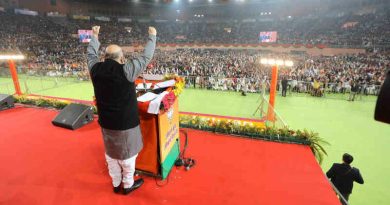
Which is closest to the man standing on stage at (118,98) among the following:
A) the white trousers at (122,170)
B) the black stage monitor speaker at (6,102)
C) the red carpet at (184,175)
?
Answer: the white trousers at (122,170)

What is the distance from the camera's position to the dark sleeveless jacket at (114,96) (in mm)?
2709

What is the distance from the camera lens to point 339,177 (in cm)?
380

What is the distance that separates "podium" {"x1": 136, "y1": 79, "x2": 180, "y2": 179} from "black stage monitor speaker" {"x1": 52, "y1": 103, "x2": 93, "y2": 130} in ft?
9.89

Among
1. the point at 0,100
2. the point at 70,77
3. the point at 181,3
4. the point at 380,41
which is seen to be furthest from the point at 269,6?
the point at 0,100

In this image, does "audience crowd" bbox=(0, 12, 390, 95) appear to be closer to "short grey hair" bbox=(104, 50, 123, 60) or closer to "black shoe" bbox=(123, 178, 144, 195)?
"black shoe" bbox=(123, 178, 144, 195)

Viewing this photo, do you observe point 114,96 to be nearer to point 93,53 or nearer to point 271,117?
point 93,53

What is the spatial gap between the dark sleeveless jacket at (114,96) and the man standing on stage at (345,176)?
351 centimetres

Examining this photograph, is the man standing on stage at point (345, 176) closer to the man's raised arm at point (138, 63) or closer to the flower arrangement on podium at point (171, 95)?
the flower arrangement on podium at point (171, 95)

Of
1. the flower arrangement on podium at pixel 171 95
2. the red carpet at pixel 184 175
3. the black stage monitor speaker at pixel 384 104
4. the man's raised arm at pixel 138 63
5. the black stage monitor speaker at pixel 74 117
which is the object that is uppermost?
the man's raised arm at pixel 138 63

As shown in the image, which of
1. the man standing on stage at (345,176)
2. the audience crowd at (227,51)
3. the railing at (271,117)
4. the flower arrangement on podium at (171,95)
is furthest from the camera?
the audience crowd at (227,51)

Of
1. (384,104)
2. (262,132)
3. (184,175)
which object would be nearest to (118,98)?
(184,175)

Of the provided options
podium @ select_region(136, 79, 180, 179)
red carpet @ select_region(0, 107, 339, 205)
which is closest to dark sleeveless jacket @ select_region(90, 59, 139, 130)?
podium @ select_region(136, 79, 180, 179)

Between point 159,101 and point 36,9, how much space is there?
4085cm

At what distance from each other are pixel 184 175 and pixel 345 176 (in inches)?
108
